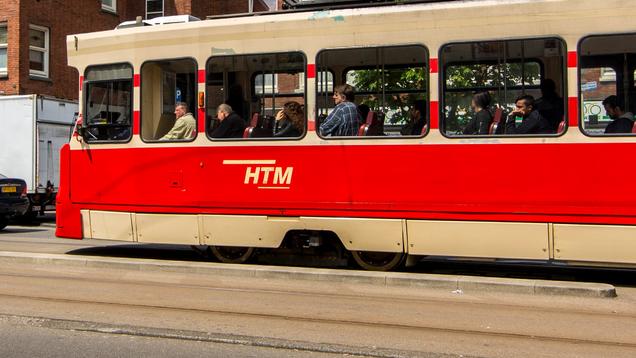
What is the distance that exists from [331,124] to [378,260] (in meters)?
1.79

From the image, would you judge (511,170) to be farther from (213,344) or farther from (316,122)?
(213,344)

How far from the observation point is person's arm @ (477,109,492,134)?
710 centimetres

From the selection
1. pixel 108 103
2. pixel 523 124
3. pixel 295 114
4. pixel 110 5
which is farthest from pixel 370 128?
pixel 110 5

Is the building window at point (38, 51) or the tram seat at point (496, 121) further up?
the building window at point (38, 51)

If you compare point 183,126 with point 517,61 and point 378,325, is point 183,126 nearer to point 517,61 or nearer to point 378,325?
point 378,325

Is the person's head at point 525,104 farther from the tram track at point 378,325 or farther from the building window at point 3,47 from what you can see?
the building window at point 3,47

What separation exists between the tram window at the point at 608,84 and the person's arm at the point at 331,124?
9.00 feet

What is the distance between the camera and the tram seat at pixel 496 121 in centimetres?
708

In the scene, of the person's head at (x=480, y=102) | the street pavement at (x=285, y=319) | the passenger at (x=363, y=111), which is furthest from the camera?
the passenger at (x=363, y=111)

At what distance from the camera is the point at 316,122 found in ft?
25.1

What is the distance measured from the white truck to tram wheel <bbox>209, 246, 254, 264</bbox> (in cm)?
924

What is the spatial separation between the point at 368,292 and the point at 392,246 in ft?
2.29

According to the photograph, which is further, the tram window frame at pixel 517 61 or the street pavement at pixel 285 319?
the tram window frame at pixel 517 61

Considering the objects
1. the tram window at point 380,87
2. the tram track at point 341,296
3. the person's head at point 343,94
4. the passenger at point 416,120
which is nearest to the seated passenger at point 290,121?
the tram window at point 380,87
